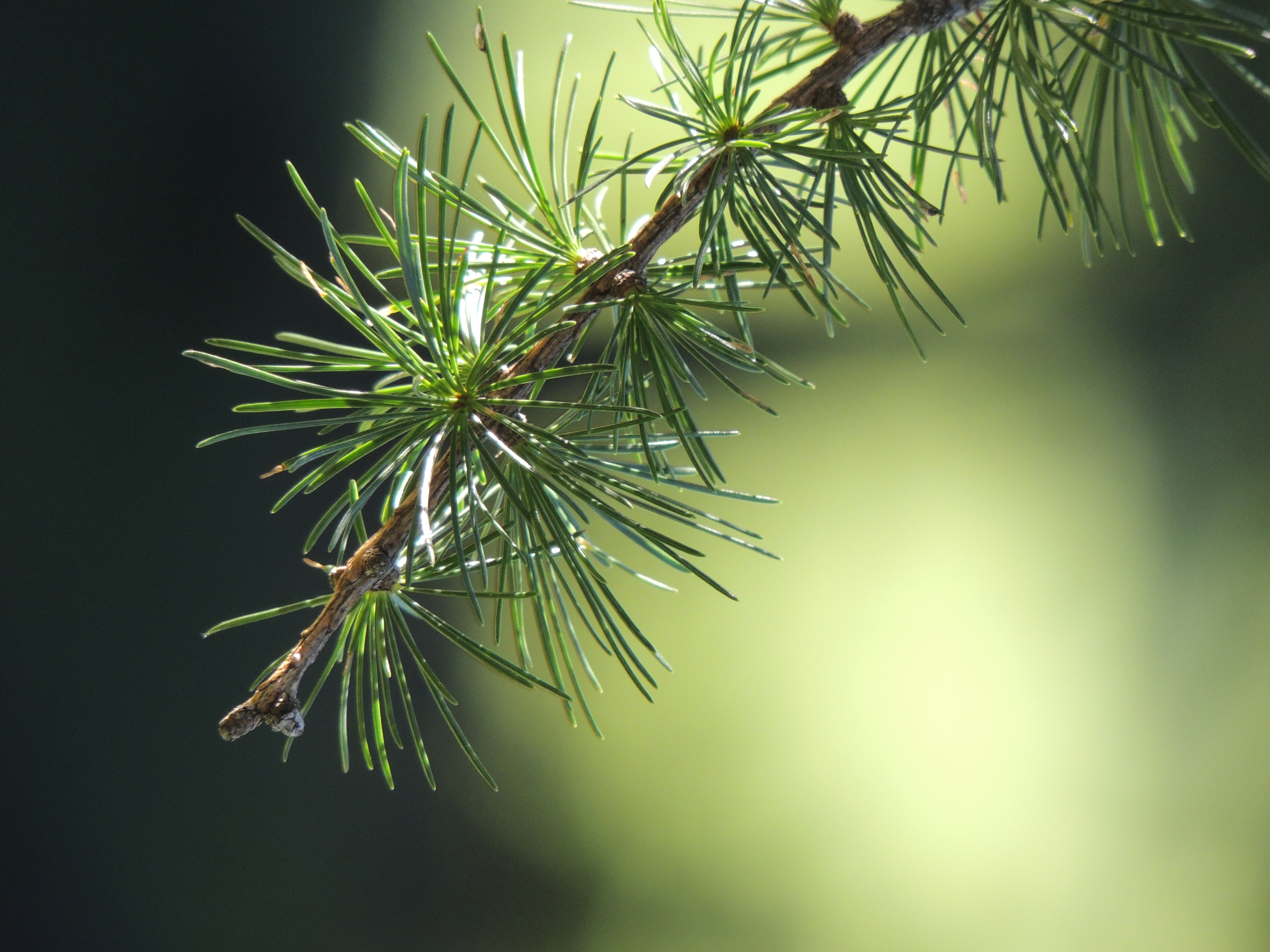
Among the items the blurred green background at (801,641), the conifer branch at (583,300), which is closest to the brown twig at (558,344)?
the conifer branch at (583,300)

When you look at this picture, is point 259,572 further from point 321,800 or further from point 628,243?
point 628,243

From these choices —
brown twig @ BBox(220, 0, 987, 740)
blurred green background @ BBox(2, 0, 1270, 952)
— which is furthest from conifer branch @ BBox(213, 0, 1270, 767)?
blurred green background @ BBox(2, 0, 1270, 952)

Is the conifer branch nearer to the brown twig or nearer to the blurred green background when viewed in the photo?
the brown twig

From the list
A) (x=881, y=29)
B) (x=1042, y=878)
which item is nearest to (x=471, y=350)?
(x=881, y=29)

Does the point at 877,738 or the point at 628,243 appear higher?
the point at 628,243

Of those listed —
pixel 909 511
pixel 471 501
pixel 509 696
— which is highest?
pixel 909 511

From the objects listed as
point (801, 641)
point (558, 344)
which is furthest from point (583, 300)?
point (801, 641)

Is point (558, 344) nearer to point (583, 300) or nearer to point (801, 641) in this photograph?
point (583, 300)

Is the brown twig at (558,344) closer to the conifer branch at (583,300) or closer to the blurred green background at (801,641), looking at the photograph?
the conifer branch at (583,300)
